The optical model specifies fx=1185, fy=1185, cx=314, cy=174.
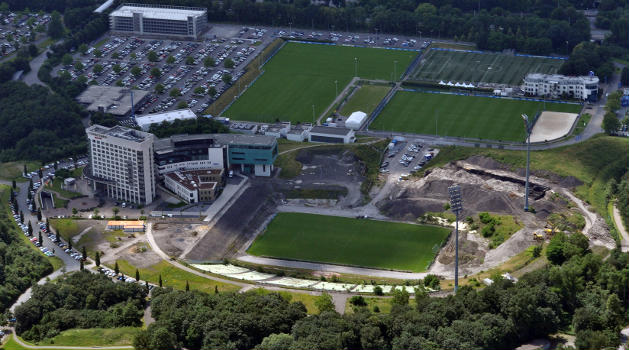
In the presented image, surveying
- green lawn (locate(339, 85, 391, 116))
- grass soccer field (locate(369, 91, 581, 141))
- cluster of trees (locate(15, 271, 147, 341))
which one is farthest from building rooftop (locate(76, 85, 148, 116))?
cluster of trees (locate(15, 271, 147, 341))

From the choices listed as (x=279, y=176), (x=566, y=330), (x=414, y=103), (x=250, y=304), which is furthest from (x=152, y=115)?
(x=566, y=330)

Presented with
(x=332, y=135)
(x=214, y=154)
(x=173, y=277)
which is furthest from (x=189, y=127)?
(x=173, y=277)

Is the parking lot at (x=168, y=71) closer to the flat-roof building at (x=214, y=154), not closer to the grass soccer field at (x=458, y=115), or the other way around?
the flat-roof building at (x=214, y=154)

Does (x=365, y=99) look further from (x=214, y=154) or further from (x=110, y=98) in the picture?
(x=110, y=98)

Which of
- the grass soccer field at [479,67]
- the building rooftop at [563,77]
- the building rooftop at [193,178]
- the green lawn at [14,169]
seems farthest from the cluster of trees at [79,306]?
the building rooftop at [563,77]

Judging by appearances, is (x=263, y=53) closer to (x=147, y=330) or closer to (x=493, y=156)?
(x=493, y=156)
